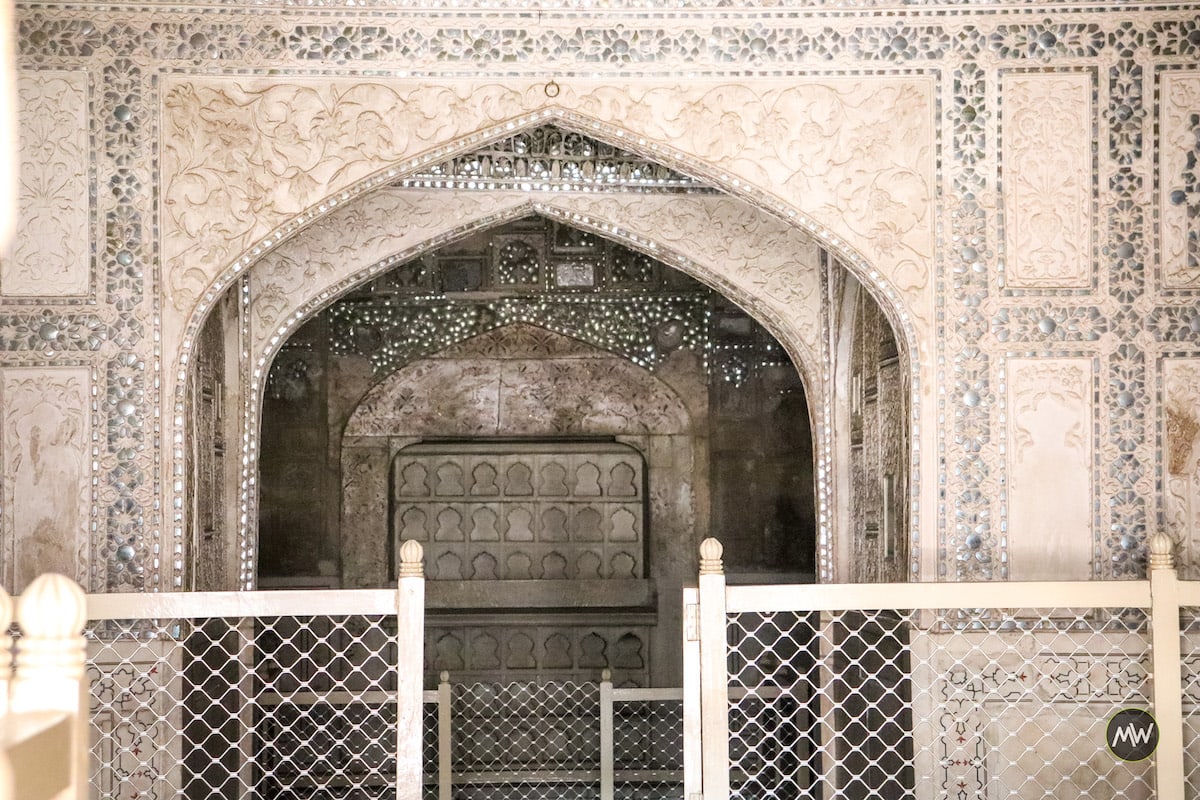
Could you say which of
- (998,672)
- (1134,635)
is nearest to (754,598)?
(998,672)

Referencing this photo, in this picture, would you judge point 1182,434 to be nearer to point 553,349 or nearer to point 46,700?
point 553,349

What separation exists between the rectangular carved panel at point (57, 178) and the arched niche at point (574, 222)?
1098 millimetres

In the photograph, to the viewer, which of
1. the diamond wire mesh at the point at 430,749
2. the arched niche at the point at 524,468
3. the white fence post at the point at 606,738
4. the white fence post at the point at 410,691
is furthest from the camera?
the arched niche at the point at 524,468

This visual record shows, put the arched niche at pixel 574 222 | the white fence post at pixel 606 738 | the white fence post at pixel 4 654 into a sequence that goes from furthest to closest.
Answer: the white fence post at pixel 606 738 → the arched niche at pixel 574 222 → the white fence post at pixel 4 654

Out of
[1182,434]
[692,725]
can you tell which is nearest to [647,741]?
[1182,434]

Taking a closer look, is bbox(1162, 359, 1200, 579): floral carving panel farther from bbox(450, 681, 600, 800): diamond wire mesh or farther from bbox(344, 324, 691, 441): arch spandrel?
bbox(450, 681, 600, 800): diamond wire mesh

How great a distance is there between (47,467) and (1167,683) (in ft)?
12.1

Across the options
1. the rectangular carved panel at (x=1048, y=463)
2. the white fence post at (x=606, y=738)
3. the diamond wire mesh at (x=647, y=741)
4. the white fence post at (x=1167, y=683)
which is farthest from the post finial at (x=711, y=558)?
the diamond wire mesh at (x=647, y=741)

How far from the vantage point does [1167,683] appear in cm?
347

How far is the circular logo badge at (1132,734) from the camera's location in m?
3.51

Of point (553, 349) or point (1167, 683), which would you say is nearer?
point (1167, 683)

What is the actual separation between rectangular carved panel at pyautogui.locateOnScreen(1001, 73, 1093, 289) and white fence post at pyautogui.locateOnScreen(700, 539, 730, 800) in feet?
6.12

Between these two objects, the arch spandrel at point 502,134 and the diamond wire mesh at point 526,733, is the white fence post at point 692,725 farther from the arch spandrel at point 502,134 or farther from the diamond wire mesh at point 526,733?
the diamond wire mesh at point 526,733

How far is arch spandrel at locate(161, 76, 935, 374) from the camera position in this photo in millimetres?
4359
